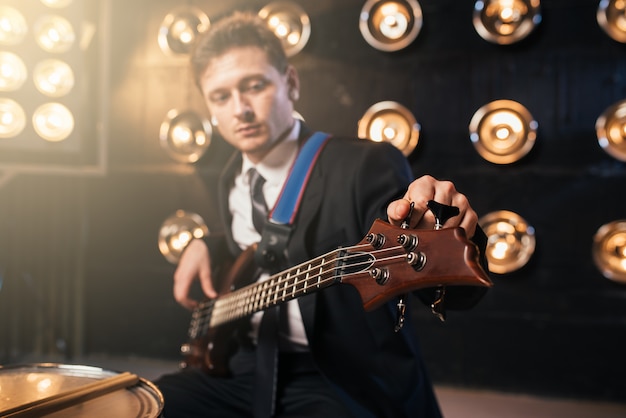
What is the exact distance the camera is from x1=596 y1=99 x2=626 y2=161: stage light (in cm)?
232

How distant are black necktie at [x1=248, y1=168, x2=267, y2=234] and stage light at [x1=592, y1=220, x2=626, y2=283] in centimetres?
139

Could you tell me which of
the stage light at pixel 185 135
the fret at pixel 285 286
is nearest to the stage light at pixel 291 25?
the stage light at pixel 185 135

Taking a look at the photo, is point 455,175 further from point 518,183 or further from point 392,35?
point 392,35

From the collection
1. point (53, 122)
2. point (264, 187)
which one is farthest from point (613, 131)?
point (53, 122)

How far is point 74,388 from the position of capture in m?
1.16

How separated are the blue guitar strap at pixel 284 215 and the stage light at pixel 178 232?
3.06ft

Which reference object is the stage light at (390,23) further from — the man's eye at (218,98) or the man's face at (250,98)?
the man's eye at (218,98)

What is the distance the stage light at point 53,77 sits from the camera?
253 cm

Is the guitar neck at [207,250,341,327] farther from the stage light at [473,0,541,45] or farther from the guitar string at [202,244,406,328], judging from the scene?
the stage light at [473,0,541,45]

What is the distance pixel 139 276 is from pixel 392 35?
64.4 inches

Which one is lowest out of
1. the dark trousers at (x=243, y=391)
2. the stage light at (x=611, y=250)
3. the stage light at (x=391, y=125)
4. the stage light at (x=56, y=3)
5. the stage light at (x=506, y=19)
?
the dark trousers at (x=243, y=391)

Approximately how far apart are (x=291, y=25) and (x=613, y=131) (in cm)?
141

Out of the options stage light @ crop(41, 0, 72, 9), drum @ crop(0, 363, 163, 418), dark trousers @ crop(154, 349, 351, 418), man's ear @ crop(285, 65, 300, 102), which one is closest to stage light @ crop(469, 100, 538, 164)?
man's ear @ crop(285, 65, 300, 102)

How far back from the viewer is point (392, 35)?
2.52 metres
